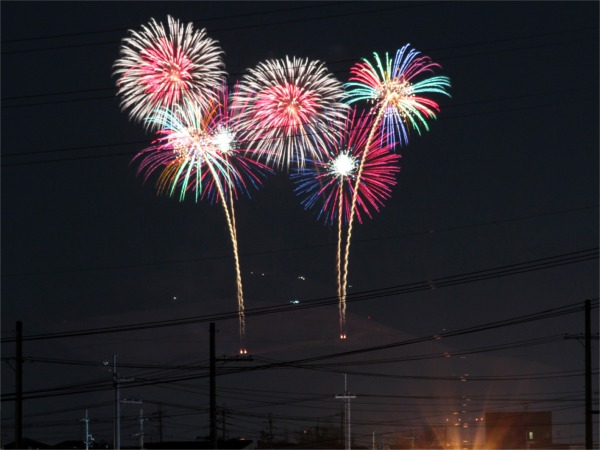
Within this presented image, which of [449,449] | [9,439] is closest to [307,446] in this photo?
[449,449]

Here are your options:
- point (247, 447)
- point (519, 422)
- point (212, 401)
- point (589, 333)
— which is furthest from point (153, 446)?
point (519, 422)

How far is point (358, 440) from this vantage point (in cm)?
16250

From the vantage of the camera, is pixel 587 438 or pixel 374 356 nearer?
pixel 587 438

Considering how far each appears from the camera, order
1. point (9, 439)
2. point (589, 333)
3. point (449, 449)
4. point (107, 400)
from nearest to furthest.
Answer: point (589, 333) < point (449, 449) < point (9, 439) < point (107, 400)

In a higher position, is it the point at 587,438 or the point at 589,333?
the point at 589,333

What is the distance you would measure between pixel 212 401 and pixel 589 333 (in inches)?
714

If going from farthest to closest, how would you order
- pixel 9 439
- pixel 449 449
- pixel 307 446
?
pixel 9 439
pixel 449 449
pixel 307 446

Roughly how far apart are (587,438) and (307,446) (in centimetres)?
6636

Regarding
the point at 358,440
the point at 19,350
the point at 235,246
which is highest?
the point at 235,246

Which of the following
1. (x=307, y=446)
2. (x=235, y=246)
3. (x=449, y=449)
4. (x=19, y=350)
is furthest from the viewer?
(x=449, y=449)

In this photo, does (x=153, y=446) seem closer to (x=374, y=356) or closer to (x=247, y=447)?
(x=247, y=447)

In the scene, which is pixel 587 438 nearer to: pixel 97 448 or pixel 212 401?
pixel 212 401

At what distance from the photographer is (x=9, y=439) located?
160375 millimetres

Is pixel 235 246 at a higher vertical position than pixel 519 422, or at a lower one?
higher
